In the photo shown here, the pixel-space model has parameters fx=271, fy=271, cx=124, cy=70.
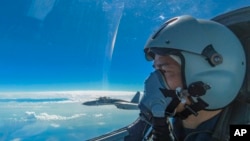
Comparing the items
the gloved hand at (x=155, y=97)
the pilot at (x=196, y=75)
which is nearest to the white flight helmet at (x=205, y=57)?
the pilot at (x=196, y=75)

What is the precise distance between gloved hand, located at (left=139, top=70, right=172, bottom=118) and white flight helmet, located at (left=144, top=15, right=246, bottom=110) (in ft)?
0.43

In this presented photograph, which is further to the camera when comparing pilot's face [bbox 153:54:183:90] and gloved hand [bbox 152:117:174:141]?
pilot's face [bbox 153:54:183:90]

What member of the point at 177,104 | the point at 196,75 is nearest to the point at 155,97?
the point at 177,104

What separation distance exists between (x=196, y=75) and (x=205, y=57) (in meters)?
0.11

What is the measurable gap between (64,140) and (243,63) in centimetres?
11766

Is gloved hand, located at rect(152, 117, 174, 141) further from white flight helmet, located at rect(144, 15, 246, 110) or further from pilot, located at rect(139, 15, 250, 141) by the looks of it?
white flight helmet, located at rect(144, 15, 246, 110)

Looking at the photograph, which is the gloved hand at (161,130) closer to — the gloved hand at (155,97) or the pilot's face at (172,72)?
the gloved hand at (155,97)

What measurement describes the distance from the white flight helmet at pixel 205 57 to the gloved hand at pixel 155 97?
130mm

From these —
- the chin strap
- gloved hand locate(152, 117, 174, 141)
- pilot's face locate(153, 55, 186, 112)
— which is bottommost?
gloved hand locate(152, 117, 174, 141)

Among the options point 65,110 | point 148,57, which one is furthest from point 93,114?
point 148,57

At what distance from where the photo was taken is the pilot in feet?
4.63

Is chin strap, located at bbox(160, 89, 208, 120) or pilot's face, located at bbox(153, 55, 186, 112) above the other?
pilot's face, located at bbox(153, 55, 186, 112)

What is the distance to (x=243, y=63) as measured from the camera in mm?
1547

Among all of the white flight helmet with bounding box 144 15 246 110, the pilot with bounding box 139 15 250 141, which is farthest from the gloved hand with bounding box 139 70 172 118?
the white flight helmet with bounding box 144 15 246 110
